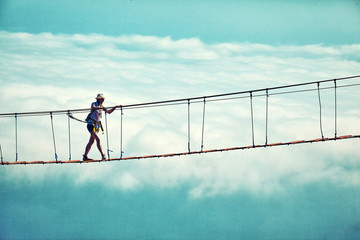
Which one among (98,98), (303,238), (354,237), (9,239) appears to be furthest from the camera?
(354,237)

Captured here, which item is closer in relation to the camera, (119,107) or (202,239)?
(119,107)

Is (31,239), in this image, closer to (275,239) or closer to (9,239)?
(9,239)

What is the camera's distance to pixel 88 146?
12.1 m

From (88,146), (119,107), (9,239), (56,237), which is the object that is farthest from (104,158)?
(56,237)

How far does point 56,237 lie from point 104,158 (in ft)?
664

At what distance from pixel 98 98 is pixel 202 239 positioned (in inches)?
7629

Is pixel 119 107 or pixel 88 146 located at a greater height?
pixel 119 107

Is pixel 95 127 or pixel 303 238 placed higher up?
pixel 95 127

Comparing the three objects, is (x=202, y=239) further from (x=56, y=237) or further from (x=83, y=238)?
(x=56, y=237)

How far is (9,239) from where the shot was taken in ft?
536

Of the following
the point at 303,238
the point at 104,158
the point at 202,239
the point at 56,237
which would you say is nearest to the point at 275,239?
the point at 303,238

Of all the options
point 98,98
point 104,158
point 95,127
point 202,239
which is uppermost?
point 98,98

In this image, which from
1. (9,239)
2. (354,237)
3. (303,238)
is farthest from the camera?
(354,237)

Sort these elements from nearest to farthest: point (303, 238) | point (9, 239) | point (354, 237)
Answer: point (9, 239), point (303, 238), point (354, 237)
